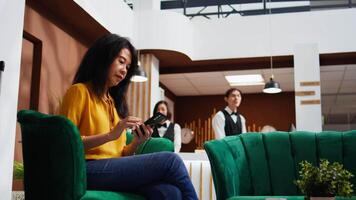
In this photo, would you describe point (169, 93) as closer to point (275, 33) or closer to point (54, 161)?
point (275, 33)

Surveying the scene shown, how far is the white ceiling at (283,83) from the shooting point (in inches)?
358

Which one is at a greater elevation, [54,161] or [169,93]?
[169,93]

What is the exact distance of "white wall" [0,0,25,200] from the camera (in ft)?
10.9

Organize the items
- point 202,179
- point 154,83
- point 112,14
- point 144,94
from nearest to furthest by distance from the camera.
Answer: point 202,179, point 112,14, point 144,94, point 154,83

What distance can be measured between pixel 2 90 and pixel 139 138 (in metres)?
1.51

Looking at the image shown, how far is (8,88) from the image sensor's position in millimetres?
3391

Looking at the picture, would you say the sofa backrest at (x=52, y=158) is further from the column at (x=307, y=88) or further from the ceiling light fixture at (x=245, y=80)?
the ceiling light fixture at (x=245, y=80)

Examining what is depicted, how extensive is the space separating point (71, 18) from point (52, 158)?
476cm

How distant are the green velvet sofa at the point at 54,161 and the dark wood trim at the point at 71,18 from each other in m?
3.96

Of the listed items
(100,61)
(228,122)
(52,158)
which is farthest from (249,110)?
(52,158)

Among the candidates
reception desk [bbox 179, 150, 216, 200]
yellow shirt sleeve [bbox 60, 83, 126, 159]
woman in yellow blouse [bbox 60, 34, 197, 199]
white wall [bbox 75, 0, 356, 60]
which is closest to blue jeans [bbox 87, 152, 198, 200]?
woman in yellow blouse [bbox 60, 34, 197, 199]

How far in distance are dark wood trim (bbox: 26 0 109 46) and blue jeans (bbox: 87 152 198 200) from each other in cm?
419

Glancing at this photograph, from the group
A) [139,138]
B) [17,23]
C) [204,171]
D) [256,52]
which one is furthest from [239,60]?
[139,138]

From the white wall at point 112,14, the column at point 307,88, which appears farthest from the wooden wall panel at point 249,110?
the white wall at point 112,14
